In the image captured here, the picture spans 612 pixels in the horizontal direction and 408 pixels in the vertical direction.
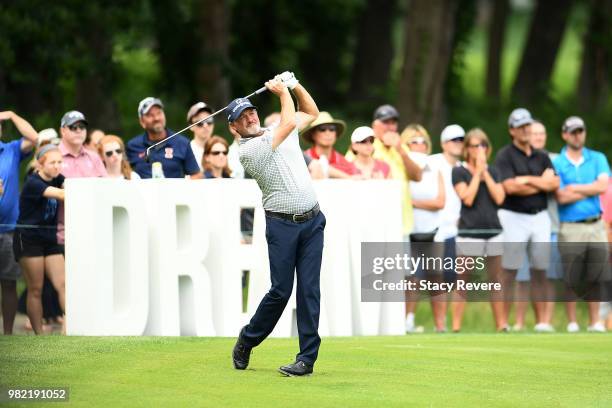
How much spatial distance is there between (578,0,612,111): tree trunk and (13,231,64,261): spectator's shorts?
753 inches

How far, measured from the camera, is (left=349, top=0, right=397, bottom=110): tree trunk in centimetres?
3619

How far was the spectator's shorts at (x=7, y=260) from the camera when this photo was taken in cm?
1480

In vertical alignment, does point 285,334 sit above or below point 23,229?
below

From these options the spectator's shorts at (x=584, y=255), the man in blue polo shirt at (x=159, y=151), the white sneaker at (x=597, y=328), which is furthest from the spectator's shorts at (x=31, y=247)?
the white sneaker at (x=597, y=328)

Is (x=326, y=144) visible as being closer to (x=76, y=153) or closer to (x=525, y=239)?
(x=525, y=239)

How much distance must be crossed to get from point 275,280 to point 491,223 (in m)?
5.58

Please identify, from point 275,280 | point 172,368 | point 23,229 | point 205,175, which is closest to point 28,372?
point 172,368

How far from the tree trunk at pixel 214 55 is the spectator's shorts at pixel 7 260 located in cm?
1331

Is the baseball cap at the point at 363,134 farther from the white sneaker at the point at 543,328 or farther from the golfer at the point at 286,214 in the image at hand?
the golfer at the point at 286,214

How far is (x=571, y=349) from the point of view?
14.0 meters

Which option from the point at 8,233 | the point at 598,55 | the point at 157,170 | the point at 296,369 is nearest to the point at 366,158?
the point at 157,170

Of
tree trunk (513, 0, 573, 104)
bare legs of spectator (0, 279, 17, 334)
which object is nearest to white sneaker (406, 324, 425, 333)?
bare legs of spectator (0, 279, 17, 334)

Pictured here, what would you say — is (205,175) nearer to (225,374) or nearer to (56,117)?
(225,374)

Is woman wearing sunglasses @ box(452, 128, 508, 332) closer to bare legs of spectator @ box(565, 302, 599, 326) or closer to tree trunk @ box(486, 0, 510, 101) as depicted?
bare legs of spectator @ box(565, 302, 599, 326)
